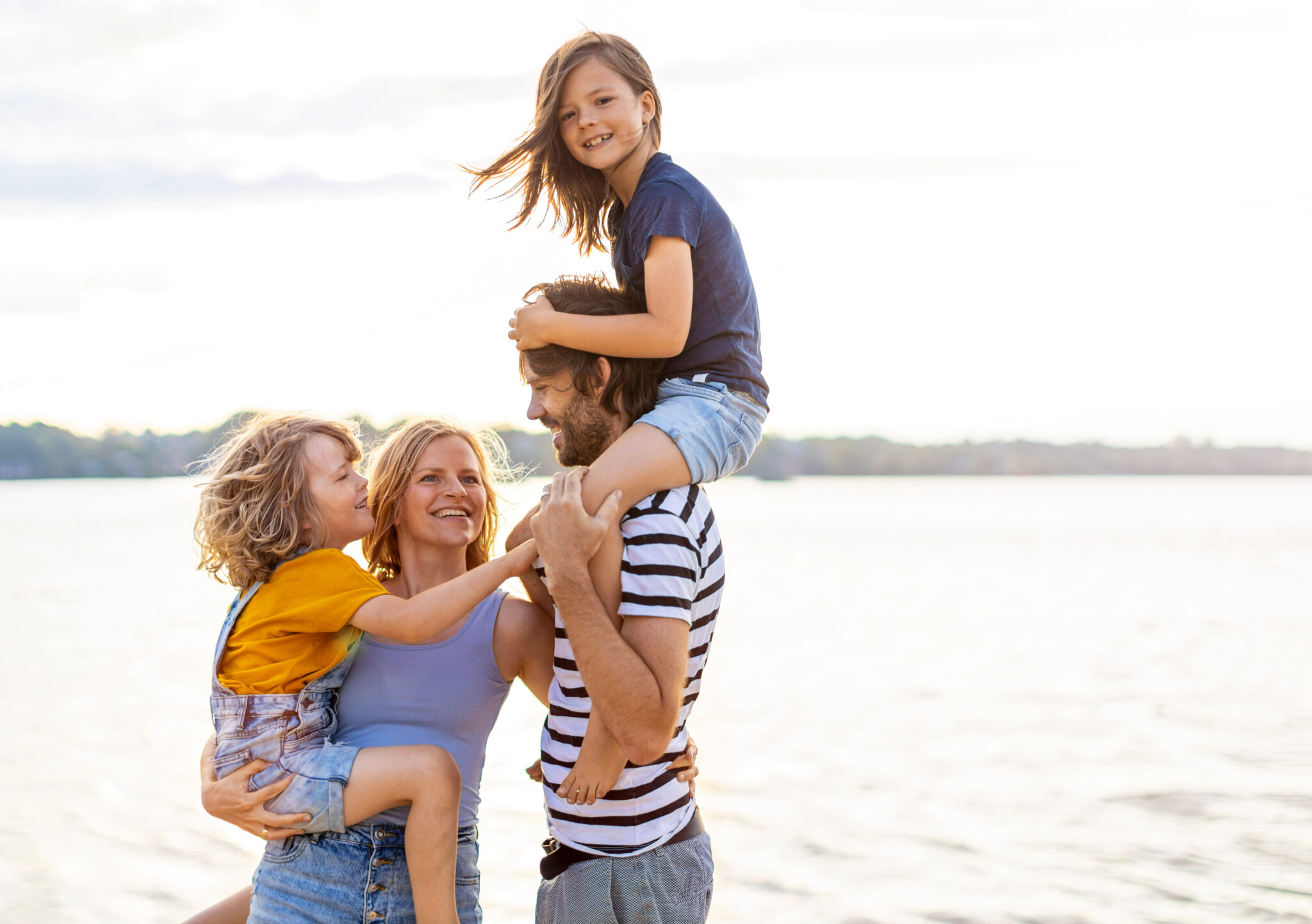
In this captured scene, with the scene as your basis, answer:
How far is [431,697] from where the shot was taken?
Result: 2572 mm

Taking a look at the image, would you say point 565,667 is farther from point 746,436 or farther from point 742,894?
point 742,894

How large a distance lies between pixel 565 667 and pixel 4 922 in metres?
5.93

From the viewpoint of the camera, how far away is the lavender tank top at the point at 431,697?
2566 mm

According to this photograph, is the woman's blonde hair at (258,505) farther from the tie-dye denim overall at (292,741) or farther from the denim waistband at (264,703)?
the denim waistband at (264,703)

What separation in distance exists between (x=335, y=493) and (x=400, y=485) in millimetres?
173

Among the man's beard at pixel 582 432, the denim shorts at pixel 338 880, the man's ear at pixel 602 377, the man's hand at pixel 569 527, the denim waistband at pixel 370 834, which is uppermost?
the man's ear at pixel 602 377

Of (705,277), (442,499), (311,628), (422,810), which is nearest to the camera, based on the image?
(422,810)

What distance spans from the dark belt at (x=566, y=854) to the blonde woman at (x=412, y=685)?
0.43 feet

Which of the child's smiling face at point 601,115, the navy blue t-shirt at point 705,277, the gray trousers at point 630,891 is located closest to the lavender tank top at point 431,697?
the gray trousers at point 630,891

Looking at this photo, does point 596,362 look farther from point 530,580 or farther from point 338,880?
point 338,880

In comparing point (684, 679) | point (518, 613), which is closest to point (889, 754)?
point (518, 613)

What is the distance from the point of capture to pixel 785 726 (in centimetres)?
1067

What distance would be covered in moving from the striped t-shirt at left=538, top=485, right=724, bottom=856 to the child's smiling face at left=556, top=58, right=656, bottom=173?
3.43ft

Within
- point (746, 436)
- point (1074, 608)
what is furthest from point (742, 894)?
point (1074, 608)
